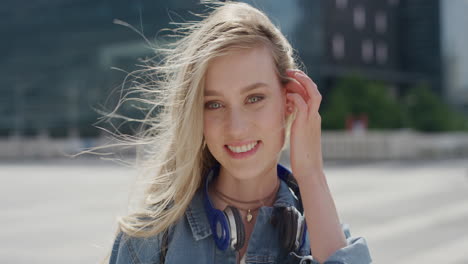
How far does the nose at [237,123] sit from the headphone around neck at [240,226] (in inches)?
8.6

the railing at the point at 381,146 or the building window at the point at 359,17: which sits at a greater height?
the building window at the point at 359,17

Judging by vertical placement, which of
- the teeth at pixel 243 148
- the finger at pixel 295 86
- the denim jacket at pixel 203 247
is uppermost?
the finger at pixel 295 86

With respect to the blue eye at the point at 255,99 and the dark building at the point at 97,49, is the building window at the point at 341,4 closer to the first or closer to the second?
the dark building at the point at 97,49

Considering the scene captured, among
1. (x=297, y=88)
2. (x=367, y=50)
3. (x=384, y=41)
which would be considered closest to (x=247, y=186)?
(x=297, y=88)

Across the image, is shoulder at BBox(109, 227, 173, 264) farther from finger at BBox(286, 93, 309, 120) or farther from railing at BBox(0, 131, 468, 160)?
railing at BBox(0, 131, 468, 160)

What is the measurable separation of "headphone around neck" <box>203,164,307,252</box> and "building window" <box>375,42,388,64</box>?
40899mm

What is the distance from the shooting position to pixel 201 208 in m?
1.79

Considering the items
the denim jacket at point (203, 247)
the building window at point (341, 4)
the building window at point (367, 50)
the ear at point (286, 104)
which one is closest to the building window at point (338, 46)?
the building window at point (341, 4)

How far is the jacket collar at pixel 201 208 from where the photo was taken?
172cm

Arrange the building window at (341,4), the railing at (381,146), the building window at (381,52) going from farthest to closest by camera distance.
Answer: the building window at (381,52), the building window at (341,4), the railing at (381,146)

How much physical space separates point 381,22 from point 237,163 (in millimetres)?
41817

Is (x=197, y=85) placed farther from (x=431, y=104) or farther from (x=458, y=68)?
(x=458, y=68)

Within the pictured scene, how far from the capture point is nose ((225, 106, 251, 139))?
1.74 metres

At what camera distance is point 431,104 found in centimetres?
3288
